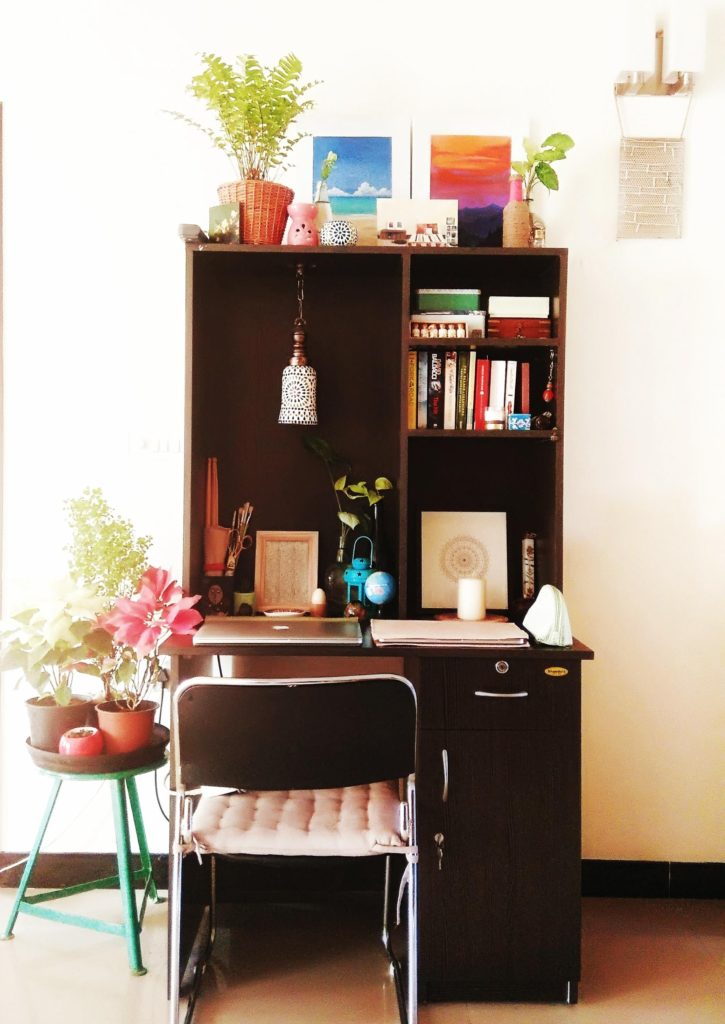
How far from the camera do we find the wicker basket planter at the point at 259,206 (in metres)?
2.27

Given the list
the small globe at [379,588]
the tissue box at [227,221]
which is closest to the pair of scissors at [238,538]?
the small globe at [379,588]

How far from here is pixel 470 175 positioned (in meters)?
2.47

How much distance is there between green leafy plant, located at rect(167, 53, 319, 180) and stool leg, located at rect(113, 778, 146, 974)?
170cm

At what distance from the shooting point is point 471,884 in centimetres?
205

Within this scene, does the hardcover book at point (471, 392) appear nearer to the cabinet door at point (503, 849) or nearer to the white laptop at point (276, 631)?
the white laptop at point (276, 631)

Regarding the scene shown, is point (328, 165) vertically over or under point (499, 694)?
over

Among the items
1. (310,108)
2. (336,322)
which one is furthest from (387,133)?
(336,322)

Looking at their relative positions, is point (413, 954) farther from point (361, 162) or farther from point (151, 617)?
point (361, 162)

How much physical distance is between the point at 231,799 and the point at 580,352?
64.6 inches

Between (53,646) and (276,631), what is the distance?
1.85 ft

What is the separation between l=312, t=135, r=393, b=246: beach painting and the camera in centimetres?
248

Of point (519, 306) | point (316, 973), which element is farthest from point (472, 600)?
point (316, 973)

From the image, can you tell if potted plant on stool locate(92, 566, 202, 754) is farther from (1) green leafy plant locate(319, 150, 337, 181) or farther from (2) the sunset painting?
(2) the sunset painting

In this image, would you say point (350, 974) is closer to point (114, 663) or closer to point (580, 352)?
point (114, 663)
